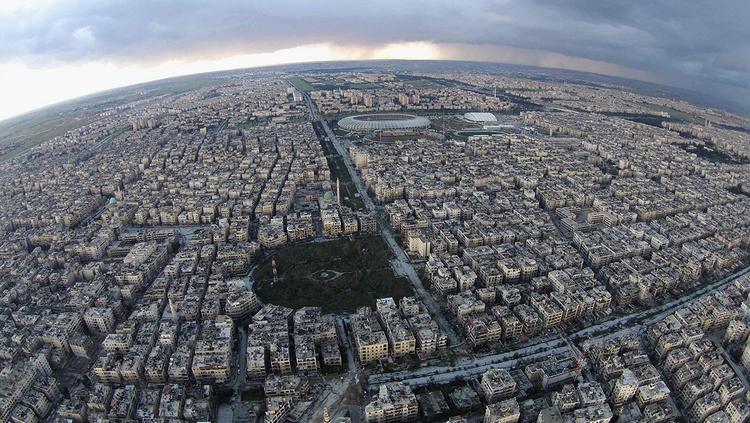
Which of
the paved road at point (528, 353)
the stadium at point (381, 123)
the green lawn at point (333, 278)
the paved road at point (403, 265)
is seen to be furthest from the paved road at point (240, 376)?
the stadium at point (381, 123)

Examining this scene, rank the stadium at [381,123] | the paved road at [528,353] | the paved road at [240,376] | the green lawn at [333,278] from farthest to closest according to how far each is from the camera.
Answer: the stadium at [381,123] < the green lawn at [333,278] < the paved road at [528,353] < the paved road at [240,376]

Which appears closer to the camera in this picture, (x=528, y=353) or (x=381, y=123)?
(x=528, y=353)

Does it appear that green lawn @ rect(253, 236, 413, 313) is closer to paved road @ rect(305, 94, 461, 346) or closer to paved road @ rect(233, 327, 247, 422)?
paved road @ rect(305, 94, 461, 346)

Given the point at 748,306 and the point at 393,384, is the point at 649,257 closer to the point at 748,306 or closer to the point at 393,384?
the point at 748,306

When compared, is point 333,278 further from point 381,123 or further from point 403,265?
point 381,123

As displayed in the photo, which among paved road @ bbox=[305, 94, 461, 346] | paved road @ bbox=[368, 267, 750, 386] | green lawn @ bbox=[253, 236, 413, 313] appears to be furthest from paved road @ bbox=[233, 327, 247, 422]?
paved road @ bbox=[305, 94, 461, 346]

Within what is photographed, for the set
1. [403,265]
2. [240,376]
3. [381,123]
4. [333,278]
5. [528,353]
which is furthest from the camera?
[381,123]

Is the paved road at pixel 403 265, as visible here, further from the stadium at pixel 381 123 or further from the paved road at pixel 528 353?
the stadium at pixel 381 123

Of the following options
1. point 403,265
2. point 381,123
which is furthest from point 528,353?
point 381,123
